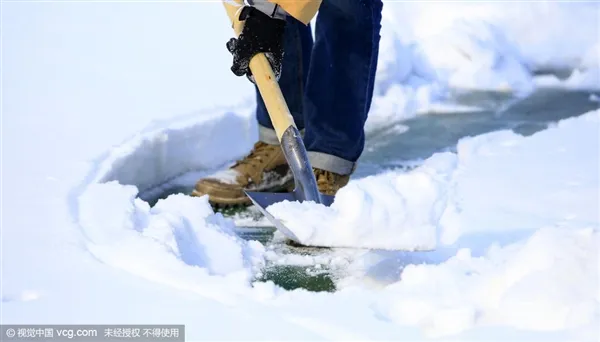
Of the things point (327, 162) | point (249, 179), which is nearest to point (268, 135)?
point (249, 179)

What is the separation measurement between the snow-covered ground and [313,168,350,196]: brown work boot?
0.71 feet

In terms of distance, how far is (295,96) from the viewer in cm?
301

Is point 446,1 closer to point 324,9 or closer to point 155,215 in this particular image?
point 324,9

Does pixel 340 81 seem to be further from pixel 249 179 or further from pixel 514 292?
pixel 514 292

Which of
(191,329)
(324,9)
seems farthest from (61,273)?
(324,9)

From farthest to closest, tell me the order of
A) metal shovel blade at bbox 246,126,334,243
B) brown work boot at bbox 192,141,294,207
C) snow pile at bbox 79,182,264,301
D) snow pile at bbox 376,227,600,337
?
brown work boot at bbox 192,141,294,207, metal shovel blade at bbox 246,126,334,243, snow pile at bbox 79,182,264,301, snow pile at bbox 376,227,600,337

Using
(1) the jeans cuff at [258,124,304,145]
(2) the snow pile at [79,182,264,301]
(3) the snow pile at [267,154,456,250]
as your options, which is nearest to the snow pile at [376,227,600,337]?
(3) the snow pile at [267,154,456,250]

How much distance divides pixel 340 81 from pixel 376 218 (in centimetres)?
77

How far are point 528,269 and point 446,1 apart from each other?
491 centimetres

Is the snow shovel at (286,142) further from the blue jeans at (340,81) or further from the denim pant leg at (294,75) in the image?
the denim pant leg at (294,75)

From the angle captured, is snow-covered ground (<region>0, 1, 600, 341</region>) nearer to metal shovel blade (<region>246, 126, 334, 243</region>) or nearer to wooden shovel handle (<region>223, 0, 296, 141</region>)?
metal shovel blade (<region>246, 126, 334, 243</region>)

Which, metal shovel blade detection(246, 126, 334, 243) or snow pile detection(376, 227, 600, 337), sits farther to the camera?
metal shovel blade detection(246, 126, 334, 243)

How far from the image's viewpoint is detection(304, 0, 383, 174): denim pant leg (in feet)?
8.84

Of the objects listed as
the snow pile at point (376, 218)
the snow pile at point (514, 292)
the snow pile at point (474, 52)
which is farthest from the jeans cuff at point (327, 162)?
the snow pile at point (474, 52)
